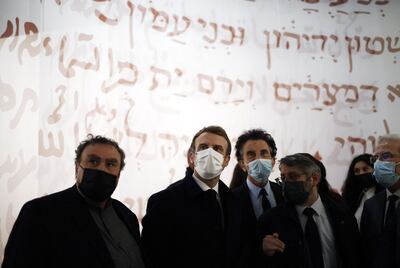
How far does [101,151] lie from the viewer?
2012 millimetres

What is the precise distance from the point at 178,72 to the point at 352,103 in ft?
4.35

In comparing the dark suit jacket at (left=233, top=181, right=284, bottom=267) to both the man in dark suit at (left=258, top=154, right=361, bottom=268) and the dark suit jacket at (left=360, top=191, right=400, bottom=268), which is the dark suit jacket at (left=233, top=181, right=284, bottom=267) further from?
the dark suit jacket at (left=360, top=191, right=400, bottom=268)

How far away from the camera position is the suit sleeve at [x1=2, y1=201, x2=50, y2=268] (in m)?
1.68

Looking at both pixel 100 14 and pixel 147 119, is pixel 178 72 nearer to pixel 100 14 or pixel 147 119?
pixel 147 119

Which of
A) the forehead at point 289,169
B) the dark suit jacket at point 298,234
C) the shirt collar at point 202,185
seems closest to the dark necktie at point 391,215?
the dark suit jacket at point 298,234

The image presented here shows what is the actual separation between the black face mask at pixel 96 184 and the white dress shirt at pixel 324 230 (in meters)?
0.86

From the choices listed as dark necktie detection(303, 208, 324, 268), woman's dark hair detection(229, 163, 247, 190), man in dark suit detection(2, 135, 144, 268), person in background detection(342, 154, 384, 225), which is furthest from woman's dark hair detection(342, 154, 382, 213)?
man in dark suit detection(2, 135, 144, 268)

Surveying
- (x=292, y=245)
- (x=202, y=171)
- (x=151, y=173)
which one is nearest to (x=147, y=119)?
(x=151, y=173)

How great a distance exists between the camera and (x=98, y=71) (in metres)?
3.00

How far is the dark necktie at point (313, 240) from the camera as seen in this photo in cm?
204

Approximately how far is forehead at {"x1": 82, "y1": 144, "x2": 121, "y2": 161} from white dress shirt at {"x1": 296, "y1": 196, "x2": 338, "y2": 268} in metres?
0.86

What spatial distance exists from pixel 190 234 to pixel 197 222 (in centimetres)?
6

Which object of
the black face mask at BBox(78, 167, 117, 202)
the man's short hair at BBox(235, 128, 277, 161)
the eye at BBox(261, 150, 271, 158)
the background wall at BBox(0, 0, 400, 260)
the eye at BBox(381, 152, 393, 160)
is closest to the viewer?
the black face mask at BBox(78, 167, 117, 202)

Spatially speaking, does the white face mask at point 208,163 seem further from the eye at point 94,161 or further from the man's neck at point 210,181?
the eye at point 94,161
